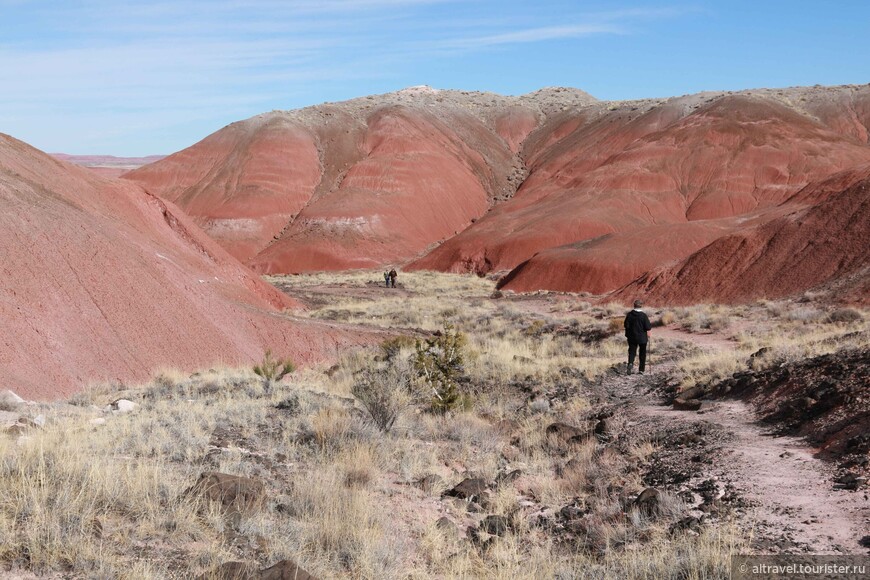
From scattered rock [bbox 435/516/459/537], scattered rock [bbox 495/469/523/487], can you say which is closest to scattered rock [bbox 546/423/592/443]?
scattered rock [bbox 495/469/523/487]

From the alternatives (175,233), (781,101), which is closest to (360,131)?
(781,101)

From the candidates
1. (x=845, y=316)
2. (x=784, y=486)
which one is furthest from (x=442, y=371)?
(x=845, y=316)

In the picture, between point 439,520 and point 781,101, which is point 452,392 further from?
point 781,101

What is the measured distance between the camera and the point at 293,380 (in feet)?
49.4

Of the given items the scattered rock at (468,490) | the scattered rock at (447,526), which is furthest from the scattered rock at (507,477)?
the scattered rock at (447,526)

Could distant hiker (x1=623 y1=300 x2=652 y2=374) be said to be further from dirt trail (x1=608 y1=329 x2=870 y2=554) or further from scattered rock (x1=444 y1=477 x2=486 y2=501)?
scattered rock (x1=444 y1=477 x2=486 y2=501)

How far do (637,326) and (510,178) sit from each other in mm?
85199

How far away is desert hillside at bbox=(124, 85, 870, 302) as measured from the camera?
65062 millimetres

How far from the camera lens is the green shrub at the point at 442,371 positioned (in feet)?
39.9

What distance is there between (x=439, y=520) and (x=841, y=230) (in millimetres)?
30547

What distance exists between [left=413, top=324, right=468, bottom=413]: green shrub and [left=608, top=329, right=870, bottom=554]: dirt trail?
323 cm

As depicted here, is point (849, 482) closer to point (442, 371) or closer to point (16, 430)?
point (16, 430)

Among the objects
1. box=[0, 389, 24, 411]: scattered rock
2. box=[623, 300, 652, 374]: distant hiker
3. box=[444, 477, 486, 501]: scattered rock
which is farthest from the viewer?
box=[623, 300, 652, 374]: distant hiker

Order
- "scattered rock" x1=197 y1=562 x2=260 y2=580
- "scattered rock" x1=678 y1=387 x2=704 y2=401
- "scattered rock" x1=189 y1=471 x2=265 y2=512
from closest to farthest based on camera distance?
"scattered rock" x1=197 y1=562 x2=260 y2=580
"scattered rock" x1=189 y1=471 x2=265 y2=512
"scattered rock" x1=678 y1=387 x2=704 y2=401
